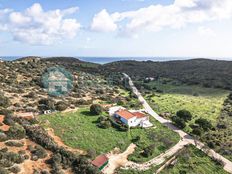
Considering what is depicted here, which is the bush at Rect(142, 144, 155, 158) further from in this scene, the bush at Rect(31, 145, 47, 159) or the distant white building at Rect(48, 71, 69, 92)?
the distant white building at Rect(48, 71, 69, 92)

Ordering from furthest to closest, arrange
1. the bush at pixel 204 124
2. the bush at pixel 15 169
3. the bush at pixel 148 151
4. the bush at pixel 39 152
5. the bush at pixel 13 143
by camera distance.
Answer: the bush at pixel 204 124
the bush at pixel 148 151
the bush at pixel 13 143
the bush at pixel 39 152
the bush at pixel 15 169

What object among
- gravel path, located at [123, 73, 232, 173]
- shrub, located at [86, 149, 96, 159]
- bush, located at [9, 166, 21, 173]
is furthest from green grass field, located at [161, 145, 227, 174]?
bush, located at [9, 166, 21, 173]

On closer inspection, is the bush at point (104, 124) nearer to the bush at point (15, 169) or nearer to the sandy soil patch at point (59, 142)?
the sandy soil patch at point (59, 142)

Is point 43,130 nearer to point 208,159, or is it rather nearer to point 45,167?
point 45,167

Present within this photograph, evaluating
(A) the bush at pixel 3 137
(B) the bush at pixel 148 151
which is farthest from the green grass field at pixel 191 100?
(A) the bush at pixel 3 137

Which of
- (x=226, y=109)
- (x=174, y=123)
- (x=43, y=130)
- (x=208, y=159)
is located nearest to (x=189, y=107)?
(x=226, y=109)
